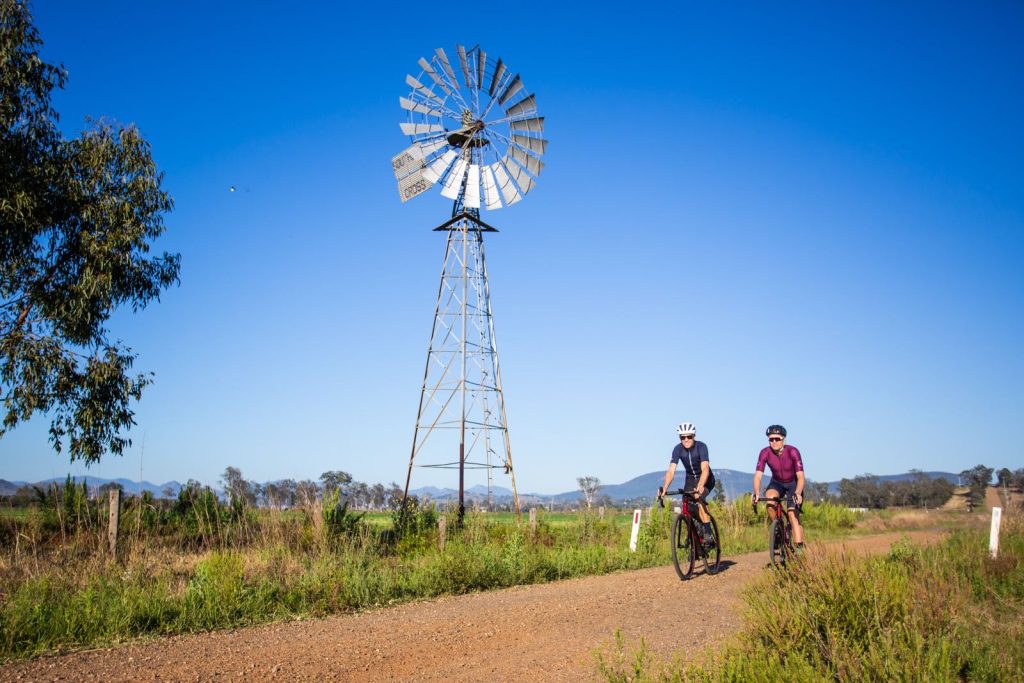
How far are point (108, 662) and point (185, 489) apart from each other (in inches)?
573

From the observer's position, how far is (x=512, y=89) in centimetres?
2588

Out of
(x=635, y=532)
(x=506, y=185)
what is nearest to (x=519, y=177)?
(x=506, y=185)

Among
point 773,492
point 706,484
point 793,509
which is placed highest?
point 706,484

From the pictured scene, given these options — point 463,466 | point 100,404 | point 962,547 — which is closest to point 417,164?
point 463,466

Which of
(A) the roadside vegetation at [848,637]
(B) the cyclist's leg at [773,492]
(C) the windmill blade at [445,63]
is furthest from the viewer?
(C) the windmill blade at [445,63]

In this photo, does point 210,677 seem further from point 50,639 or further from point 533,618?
point 533,618

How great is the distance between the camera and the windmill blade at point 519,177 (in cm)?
2559

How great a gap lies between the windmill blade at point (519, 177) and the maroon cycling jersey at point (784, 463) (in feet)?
53.9

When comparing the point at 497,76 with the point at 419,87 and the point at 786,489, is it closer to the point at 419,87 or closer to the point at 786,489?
the point at 419,87

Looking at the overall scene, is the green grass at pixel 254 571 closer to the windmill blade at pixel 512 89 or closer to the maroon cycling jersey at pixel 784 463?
the maroon cycling jersey at pixel 784 463

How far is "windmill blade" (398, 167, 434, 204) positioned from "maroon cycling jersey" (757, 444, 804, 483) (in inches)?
690

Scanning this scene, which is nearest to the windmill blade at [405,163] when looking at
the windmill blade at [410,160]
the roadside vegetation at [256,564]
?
the windmill blade at [410,160]

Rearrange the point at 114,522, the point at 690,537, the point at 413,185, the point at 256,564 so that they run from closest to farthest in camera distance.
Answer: the point at 256,564 < the point at 690,537 < the point at 114,522 < the point at 413,185

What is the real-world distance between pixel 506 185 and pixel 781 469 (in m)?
17.1
